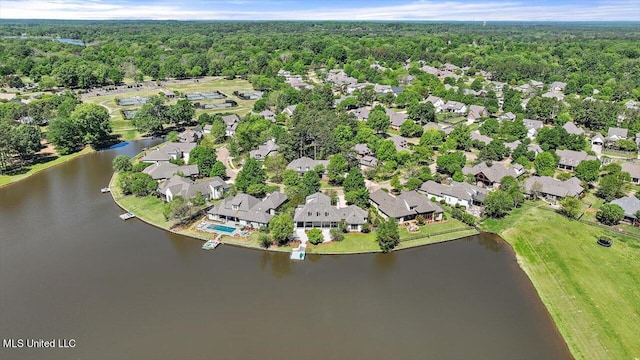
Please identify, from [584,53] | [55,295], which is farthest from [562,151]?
[584,53]

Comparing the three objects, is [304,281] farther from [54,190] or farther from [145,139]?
[145,139]

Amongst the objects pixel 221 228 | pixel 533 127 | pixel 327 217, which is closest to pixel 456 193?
pixel 327 217

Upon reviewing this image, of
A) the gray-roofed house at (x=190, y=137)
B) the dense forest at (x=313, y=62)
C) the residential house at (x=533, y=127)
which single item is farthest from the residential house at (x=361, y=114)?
the dense forest at (x=313, y=62)

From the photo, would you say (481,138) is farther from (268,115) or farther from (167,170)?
(167,170)

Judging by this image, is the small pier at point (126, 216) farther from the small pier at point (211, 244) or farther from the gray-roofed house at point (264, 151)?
the gray-roofed house at point (264, 151)

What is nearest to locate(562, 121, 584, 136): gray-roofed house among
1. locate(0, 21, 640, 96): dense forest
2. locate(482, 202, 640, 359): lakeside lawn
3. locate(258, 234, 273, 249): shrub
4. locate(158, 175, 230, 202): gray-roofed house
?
locate(482, 202, 640, 359): lakeside lawn

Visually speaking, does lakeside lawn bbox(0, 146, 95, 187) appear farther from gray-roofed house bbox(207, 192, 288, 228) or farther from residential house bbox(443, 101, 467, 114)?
residential house bbox(443, 101, 467, 114)
